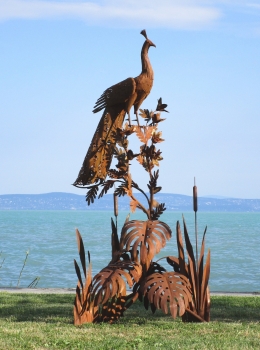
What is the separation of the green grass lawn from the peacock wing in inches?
94.9

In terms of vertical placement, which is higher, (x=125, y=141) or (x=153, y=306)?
(x=125, y=141)

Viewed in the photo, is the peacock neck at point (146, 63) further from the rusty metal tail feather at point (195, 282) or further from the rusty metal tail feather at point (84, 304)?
the rusty metal tail feather at point (84, 304)

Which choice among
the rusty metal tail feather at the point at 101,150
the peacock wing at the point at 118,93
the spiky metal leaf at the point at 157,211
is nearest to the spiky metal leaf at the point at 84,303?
the spiky metal leaf at the point at 157,211

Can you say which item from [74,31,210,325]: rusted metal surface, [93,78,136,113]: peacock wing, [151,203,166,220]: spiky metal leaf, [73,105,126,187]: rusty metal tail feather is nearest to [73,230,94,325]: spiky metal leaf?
[74,31,210,325]: rusted metal surface

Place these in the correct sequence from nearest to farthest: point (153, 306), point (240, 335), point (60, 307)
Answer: point (240, 335), point (153, 306), point (60, 307)

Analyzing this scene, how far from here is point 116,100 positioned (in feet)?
24.5

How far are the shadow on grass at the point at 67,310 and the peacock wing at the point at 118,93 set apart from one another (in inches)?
94.9

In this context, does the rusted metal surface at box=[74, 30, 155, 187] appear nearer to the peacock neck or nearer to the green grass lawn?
the peacock neck

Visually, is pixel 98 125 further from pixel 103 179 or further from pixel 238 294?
pixel 238 294

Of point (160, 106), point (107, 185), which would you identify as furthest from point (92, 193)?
point (160, 106)

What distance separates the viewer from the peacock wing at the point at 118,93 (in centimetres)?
735

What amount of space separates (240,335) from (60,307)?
2.80 metres

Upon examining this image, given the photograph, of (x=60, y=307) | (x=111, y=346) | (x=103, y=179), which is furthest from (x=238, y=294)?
(x=111, y=346)

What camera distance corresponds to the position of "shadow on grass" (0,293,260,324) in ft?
24.7
